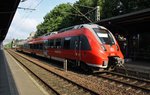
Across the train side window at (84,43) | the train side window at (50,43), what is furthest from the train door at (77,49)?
the train side window at (50,43)

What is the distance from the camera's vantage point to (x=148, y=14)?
55.1 feet

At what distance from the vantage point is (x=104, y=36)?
16719 millimetres

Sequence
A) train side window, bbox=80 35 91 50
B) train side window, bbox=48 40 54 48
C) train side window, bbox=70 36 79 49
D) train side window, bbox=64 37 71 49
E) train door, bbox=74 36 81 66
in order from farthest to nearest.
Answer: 1. train side window, bbox=48 40 54 48
2. train side window, bbox=64 37 71 49
3. train side window, bbox=70 36 79 49
4. train door, bbox=74 36 81 66
5. train side window, bbox=80 35 91 50

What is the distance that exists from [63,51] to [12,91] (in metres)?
9.77

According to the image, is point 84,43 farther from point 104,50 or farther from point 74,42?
point 74,42

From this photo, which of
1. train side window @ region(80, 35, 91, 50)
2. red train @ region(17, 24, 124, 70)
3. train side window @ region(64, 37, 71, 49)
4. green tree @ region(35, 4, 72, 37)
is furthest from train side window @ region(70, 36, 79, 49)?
green tree @ region(35, 4, 72, 37)

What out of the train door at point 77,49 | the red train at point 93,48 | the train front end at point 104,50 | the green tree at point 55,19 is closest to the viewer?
the train front end at point 104,50

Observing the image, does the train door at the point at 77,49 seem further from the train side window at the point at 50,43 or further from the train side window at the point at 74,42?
the train side window at the point at 50,43

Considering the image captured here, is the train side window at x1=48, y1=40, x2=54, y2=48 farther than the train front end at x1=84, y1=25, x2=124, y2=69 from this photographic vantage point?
Yes

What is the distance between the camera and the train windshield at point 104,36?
645 inches

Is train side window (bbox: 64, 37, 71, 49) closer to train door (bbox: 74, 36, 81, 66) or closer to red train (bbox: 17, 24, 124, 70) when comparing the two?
red train (bbox: 17, 24, 124, 70)

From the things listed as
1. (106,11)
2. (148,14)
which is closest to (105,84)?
(148,14)

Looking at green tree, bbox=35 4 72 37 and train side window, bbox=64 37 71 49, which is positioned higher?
green tree, bbox=35 4 72 37

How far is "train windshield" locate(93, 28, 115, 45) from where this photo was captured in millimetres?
16394
